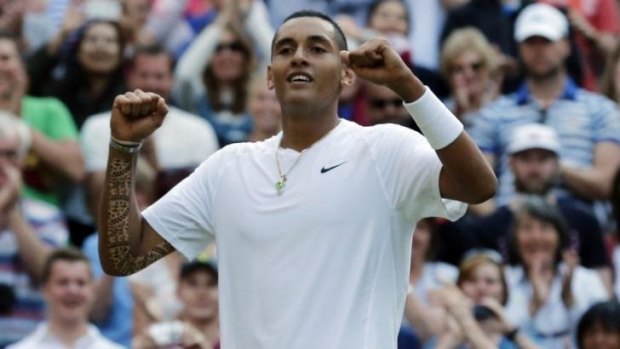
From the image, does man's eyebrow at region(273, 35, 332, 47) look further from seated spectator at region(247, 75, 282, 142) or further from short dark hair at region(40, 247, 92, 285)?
seated spectator at region(247, 75, 282, 142)

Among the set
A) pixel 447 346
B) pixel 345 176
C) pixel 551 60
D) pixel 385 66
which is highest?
pixel 385 66

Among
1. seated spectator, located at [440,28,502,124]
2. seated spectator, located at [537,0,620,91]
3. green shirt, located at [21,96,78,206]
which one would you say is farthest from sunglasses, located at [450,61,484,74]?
green shirt, located at [21,96,78,206]

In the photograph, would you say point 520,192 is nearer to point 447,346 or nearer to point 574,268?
point 574,268

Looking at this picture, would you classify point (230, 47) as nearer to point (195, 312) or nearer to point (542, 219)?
point (542, 219)

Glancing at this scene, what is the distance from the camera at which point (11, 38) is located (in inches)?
441

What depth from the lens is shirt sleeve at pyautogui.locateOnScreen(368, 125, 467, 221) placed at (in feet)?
19.2

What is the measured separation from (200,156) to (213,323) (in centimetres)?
208

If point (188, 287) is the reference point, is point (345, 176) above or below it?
above

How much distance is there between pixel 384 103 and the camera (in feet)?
39.7

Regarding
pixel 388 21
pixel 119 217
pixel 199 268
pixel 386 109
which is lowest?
pixel 199 268

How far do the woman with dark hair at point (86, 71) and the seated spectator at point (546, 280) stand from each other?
10.2ft

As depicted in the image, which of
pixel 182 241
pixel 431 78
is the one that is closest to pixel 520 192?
pixel 431 78

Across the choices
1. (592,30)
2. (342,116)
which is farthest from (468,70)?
(592,30)

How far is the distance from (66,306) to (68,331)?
143 mm
